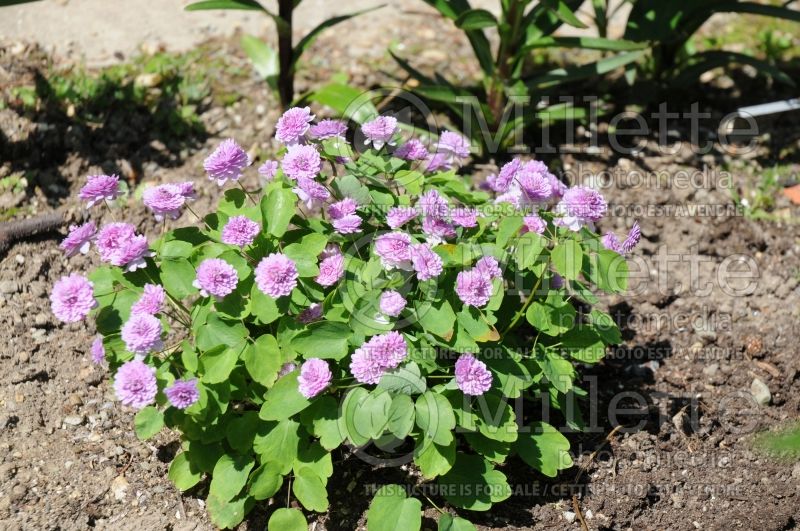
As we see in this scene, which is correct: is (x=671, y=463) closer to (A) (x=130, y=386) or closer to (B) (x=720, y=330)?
(B) (x=720, y=330)

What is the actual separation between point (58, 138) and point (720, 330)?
2.32 m

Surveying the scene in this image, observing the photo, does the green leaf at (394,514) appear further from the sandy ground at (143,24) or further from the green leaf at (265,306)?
the sandy ground at (143,24)

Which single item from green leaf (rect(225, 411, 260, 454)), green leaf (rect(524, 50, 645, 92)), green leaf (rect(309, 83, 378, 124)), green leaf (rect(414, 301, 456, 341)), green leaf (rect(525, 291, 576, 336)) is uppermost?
green leaf (rect(524, 50, 645, 92))

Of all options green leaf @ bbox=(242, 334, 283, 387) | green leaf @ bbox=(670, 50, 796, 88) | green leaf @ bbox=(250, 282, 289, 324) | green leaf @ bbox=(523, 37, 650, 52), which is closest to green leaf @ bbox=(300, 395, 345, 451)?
green leaf @ bbox=(242, 334, 283, 387)

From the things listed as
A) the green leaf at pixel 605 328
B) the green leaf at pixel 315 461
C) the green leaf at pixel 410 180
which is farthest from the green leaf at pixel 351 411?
the green leaf at pixel 605 328

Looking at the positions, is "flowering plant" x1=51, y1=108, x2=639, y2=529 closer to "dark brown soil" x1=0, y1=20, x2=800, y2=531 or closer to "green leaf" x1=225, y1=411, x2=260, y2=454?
"green leaf" x1=225, y1=411, x2=260, y2=454

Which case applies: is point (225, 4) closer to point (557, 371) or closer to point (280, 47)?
point (280, 47)

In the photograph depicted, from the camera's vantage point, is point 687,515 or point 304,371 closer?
point 304,371

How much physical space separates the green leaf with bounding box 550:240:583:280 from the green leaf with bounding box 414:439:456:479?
1.56 feet

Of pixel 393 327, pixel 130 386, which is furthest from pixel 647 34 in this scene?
pixel 130 386

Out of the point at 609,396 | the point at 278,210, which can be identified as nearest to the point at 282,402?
the point at 278,210

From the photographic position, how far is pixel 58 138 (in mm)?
3135

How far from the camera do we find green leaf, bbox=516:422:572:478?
2.21m

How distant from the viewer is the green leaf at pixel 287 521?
205 centimetres
